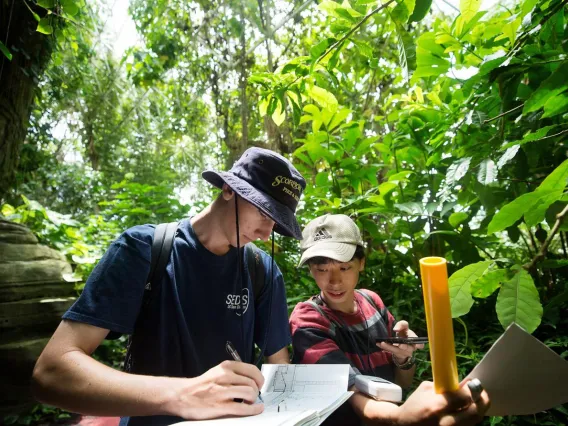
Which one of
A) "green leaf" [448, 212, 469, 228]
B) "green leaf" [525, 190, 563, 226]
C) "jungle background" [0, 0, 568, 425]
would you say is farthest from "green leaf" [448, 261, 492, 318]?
"green leaf" [448, 212, 469, 228]

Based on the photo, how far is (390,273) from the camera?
2.35 m

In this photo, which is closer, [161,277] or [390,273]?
[161,277]

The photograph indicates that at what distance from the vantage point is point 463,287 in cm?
98

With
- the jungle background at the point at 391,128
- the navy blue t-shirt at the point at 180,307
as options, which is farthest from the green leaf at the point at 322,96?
the navy blue t-shirt at the point at 180,307

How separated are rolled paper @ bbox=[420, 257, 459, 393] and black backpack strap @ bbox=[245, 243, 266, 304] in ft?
2.72

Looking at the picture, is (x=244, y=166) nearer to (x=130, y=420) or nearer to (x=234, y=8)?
(x=130, y=420)

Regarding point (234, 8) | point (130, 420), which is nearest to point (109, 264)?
point (130, 420)

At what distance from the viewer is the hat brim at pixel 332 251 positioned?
1.45m

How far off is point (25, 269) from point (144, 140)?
571cm

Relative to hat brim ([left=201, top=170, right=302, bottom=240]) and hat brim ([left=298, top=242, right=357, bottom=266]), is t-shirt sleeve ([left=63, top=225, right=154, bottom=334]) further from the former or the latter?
hat brim ([left=298, top=242, right=357, bottom=266])

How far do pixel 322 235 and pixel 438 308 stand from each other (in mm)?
957

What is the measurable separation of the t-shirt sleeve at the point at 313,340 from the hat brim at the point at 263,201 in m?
0.38

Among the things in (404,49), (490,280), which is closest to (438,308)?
(490,280)

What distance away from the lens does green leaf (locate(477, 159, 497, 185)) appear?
1.20 m
